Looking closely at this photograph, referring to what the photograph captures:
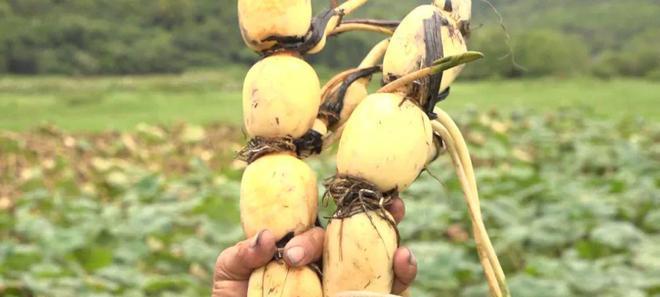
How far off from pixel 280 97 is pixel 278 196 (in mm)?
120

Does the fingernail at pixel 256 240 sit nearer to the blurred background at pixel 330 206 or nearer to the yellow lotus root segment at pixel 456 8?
the blurred background at pixel 330 206

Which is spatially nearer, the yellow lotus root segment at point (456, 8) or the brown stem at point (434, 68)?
the brown stem at point (434, 68)

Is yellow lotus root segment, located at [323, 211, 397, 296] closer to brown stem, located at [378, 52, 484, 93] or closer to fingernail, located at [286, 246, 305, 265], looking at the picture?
fingernail, located at [286, 246, 305, 265]

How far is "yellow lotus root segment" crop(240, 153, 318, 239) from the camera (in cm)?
115

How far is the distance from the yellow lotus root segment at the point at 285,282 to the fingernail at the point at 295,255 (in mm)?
33

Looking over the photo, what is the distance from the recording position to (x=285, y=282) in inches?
45.0

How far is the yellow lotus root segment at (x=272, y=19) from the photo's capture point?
3.79ft

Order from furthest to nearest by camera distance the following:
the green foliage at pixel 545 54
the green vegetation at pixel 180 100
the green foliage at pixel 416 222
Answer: the green foliage at pixel 545 54
the green vegetation at pixel 180 100
the green foliage at pixel 416 222

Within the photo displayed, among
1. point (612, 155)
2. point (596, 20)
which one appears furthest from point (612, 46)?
point (612, 155)

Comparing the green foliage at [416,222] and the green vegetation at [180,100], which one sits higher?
the green vegetation at [180,100]

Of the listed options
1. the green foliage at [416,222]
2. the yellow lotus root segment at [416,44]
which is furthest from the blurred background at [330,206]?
the yellow lotus root segment at [416,44]

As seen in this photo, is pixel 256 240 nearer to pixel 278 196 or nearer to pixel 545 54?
pixel 278 196

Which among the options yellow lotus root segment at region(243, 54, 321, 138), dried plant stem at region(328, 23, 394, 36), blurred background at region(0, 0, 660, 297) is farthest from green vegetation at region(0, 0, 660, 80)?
yellow lotus root segment at region(243, 54, 321, 138)

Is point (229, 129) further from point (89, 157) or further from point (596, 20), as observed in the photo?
point (596, 20)
